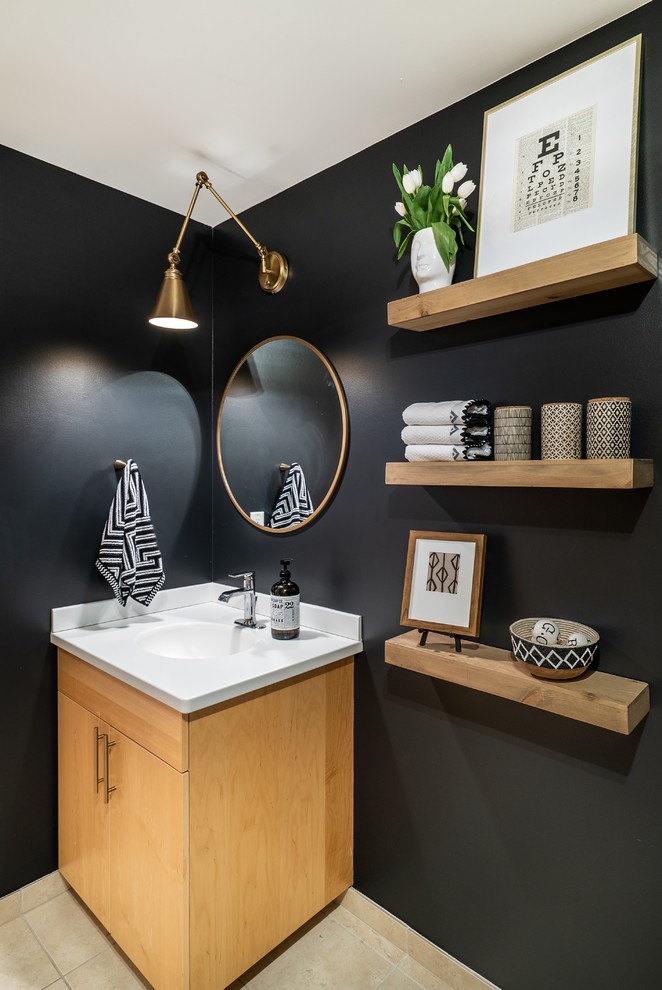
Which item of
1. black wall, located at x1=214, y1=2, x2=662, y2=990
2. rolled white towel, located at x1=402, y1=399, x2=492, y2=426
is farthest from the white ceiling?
rolled white towel, located at x1=402, y1=399, x2=492, y2=426

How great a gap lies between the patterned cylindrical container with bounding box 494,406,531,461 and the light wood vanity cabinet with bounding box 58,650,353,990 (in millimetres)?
862

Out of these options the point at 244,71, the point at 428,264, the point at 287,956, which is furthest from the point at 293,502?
the point at 287,956

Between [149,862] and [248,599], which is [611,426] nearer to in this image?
[248,599]

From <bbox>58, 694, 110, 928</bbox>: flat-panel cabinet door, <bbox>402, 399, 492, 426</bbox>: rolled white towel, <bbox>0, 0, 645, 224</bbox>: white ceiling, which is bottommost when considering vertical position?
<bbox>58, 694, 110, 928</bbox>: flat-panel cabinet door

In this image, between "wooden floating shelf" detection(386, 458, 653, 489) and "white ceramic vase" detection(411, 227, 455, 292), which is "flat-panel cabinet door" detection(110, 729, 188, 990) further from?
"white ceramic vase" detection(411, 227, 455, 292)

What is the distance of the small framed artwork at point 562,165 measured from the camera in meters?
1.27

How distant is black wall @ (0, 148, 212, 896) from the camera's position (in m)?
1.89

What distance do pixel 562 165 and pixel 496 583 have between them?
1.02 m

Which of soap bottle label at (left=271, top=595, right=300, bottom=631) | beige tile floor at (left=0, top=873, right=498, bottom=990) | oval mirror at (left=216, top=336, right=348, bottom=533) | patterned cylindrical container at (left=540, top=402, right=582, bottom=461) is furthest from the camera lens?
oval mirror at (left=216, top=336, right=348, bottom=533)

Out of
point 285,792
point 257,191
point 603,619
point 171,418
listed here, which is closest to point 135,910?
point 285,792

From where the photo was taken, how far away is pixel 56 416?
1979mm

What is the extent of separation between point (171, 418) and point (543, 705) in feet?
5.56

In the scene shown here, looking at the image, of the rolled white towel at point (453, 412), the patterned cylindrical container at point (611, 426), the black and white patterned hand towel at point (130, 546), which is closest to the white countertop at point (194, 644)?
the black and white patterned hand towel at point (130, 546)

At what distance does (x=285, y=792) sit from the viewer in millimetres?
1668
